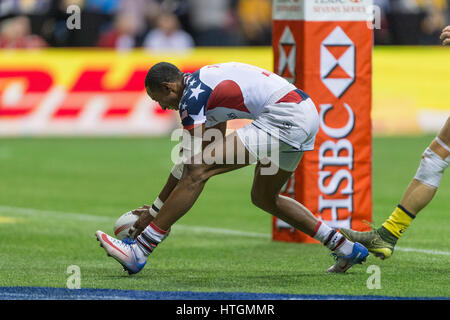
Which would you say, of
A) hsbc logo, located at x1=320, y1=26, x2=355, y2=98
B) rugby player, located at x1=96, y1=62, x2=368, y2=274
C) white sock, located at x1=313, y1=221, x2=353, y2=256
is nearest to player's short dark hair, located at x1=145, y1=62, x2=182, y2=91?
rugby player, located at x1=96, y1=62, x2=368, y2=274

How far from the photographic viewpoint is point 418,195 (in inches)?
364

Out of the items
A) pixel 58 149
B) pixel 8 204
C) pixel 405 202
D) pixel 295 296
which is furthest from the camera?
pixel 58 149

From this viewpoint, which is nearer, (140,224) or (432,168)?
(432,168)

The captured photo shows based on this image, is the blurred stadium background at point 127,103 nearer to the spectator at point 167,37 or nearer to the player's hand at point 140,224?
the spectator at point 167,37

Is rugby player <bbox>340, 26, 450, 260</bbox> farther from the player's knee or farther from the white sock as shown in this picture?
the white sock

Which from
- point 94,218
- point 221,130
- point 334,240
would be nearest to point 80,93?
point 94,218

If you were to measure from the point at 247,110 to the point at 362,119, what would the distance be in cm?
263

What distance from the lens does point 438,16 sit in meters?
28.3

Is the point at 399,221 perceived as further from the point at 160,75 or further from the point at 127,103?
the point at 127,103

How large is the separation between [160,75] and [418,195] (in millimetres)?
2407

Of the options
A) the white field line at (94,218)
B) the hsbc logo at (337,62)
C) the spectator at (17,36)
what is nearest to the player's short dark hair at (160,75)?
the hsbc logo at (337,62)

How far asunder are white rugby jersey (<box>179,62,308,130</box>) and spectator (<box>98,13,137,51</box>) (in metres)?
16.4
